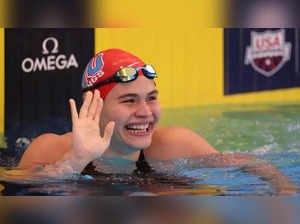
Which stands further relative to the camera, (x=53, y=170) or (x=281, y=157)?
(x=281, y=157)

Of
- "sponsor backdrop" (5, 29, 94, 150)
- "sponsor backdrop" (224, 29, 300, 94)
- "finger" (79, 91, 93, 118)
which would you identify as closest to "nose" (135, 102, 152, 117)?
"finger" (79, 91, 93, 118)

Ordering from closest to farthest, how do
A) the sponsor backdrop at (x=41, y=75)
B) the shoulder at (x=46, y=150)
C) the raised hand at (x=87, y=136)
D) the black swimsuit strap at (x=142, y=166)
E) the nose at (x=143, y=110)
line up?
the raised hand at (x=87, y=136) < the nose at (x=143, y=110) < the shoulder at (x=46, y=150) < the black swimsuit strap at (x=142, y=166) < the sponsor backdrop at (x=41, y=75)

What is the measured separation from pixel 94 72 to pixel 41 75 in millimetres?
1110

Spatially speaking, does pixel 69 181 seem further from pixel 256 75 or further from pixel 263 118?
pixel 263 118

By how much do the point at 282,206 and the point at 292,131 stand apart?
1.91 meters

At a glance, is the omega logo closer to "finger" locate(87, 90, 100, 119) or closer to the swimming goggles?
the swimming goggles

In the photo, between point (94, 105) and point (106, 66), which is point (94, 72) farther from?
point (94, 105)

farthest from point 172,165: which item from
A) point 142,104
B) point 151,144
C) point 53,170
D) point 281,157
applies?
point 281,157

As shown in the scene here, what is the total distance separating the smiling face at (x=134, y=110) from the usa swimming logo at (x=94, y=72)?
116 mm

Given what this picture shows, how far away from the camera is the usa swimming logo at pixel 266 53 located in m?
4.03

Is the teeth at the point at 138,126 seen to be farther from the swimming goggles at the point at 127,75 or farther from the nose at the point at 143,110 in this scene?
the swimming goggles at the point at 127,75

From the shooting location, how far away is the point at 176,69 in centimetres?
409

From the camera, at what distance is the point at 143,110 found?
280 cm

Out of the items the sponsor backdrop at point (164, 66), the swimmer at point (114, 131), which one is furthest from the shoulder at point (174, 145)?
the sponsor backdrop at point (164, 66)
